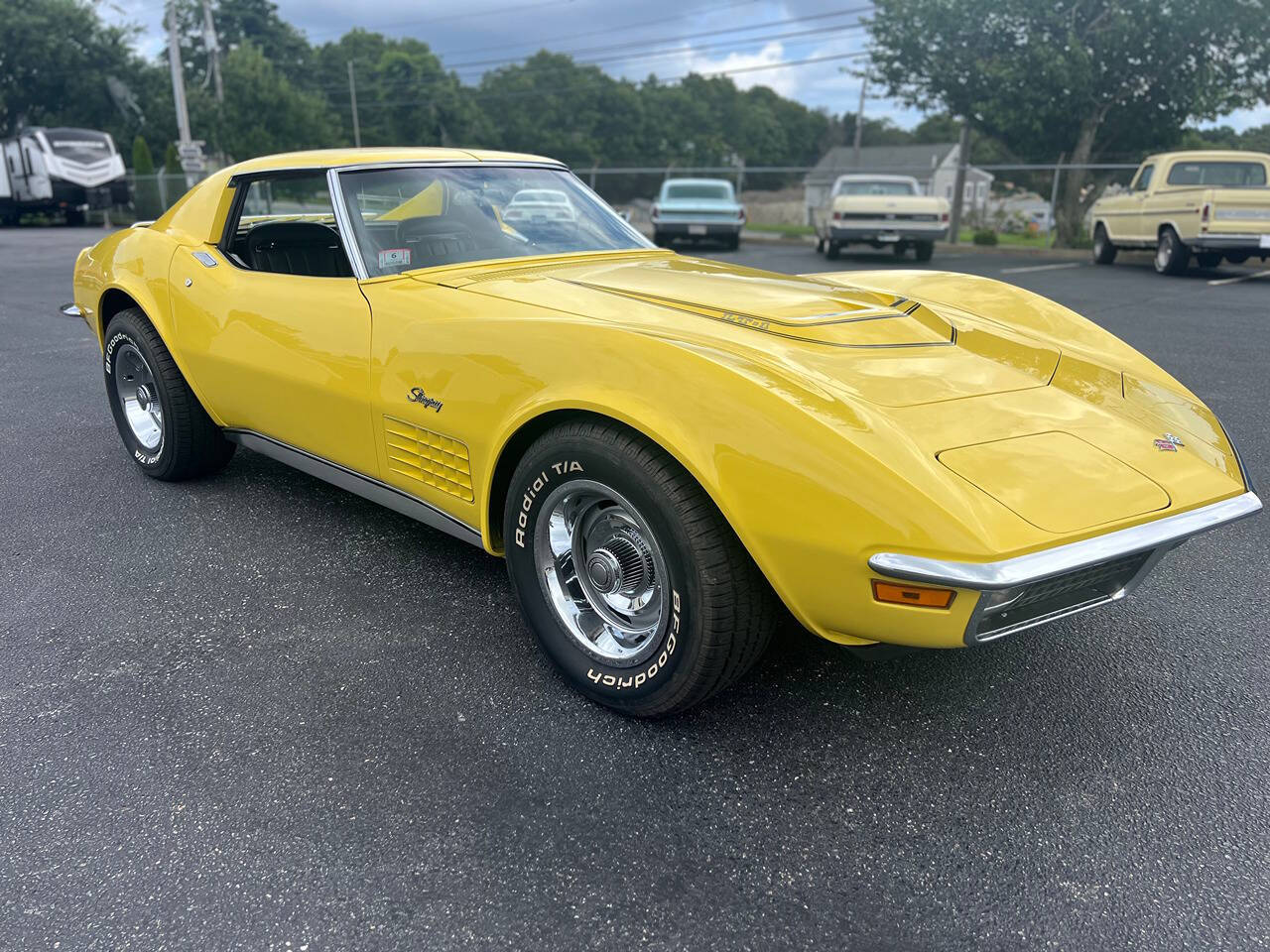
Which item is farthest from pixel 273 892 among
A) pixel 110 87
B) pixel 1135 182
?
pixel 110 87

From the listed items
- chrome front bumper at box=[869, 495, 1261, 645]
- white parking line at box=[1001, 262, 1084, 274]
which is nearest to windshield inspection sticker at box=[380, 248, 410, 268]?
chrome front bumper at box=[869, 495, 1261, 645]

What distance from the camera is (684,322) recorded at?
231cm

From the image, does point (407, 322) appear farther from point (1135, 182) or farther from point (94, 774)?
point (1135, 182)

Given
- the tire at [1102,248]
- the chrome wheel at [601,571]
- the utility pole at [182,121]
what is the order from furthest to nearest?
1. the utility pole at [182,121]
2. the tire at [1102,248]
3. the chrome wheel at [601,571]

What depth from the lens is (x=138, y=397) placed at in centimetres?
414

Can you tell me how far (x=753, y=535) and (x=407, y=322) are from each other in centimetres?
133

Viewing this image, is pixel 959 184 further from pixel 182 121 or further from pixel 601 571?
pixel 601 571

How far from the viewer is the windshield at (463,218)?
308 centimetres

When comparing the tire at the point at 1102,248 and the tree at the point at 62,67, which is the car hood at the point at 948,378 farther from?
the tree at the point at 62,67

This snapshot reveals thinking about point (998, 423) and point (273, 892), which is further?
point (998, 423)

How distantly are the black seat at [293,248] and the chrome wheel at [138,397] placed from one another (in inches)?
32.0

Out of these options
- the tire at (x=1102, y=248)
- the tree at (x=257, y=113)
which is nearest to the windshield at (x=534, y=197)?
the tire at (x=1102, y=248)

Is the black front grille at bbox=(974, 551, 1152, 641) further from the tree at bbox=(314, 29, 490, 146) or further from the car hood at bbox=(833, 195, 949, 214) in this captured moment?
the tree at bbox=(314, 29, 490, 146)

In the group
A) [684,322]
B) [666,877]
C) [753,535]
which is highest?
[684,322]
